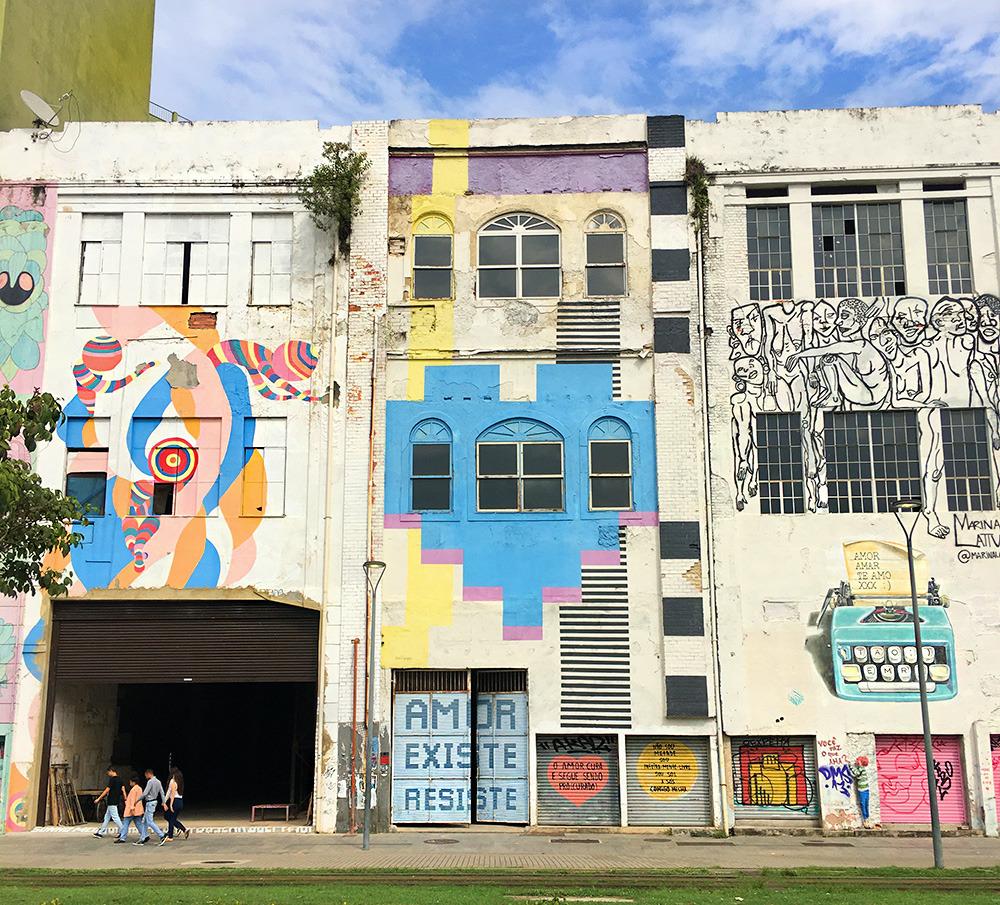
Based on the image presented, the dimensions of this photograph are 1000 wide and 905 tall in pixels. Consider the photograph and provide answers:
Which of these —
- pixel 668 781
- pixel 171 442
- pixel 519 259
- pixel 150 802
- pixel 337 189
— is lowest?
pixel 150 802

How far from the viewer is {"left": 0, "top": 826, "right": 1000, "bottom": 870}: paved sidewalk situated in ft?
57.3

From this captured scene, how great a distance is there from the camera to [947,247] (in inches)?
927

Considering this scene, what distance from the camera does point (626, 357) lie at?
23266 millimetres

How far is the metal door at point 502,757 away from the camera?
70.7 feet

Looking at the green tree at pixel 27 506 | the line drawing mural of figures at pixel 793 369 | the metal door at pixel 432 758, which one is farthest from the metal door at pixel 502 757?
the green tree at pixel 27 506

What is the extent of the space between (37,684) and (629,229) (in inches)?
644

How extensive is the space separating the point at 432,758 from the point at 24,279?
46.6 feet

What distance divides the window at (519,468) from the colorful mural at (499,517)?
13 centimetres

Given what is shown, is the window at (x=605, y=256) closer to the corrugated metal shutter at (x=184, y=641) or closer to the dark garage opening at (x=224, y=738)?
the corrugated metal shutter at (x=184, y=641)

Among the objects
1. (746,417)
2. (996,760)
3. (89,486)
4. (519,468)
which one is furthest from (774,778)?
(89,486)

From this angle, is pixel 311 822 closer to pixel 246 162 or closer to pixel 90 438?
pixel 90 438

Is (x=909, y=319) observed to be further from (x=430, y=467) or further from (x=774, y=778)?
(x=430, y=467)

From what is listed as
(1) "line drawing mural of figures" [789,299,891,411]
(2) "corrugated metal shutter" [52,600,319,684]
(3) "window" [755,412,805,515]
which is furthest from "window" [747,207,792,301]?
(2) "corrugated metal shutter" [52,600,319,684]

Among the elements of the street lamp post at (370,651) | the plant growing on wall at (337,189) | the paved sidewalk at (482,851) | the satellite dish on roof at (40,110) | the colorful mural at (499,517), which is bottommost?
the paved sidewalk at (482,851)
